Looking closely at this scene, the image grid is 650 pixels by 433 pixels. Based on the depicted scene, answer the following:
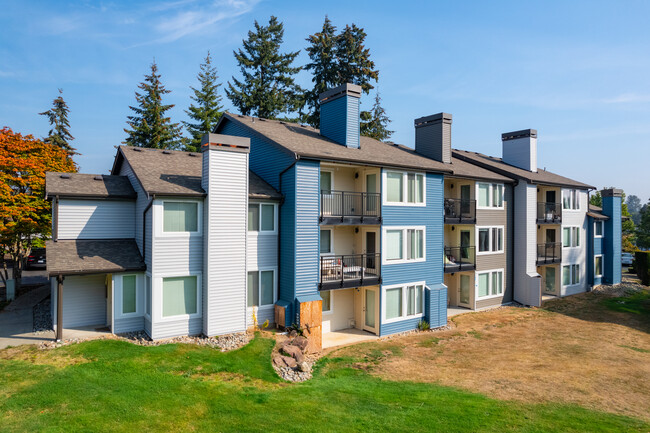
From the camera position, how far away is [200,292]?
16047 millimetres

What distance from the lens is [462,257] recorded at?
1022 inches

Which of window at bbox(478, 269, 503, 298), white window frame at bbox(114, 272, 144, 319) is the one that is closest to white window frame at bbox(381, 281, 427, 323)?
window at bbox(478, 269, 503, 298)

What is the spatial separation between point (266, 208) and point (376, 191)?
559 cm

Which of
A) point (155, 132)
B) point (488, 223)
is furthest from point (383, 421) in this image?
point (155, 132)

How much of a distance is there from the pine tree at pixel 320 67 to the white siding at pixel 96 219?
1089 inches

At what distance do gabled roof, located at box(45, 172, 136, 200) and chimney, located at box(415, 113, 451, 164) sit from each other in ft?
57.7

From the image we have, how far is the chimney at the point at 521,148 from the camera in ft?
102

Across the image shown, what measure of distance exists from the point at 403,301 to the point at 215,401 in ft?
38.8

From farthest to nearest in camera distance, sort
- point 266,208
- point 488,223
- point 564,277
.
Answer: point 564,277 < point 488,223 < point 266,208

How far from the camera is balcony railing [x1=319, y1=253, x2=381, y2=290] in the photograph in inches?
711

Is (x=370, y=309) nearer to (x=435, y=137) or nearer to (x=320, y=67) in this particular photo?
(x=435, y=137)

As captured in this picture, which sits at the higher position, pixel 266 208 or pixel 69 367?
pixel 266 208

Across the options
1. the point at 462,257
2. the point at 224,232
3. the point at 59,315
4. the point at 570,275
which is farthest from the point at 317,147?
the point at 570,275

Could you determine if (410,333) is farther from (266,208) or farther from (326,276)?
(266,208)
